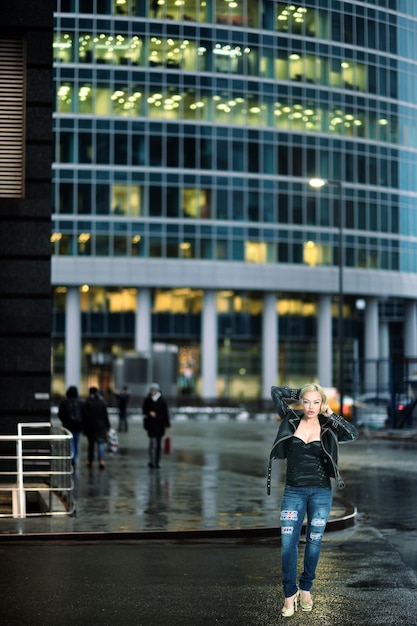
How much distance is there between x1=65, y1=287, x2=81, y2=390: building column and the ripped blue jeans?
222 ft

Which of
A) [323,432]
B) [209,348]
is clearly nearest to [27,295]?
[323,432]

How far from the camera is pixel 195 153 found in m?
76.7

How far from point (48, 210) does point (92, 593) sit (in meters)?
8.64

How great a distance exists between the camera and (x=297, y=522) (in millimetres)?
9102

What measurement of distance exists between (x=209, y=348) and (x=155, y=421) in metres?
52.3

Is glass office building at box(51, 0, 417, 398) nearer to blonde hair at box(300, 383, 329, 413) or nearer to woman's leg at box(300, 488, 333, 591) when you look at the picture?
woman's leg at box(300, 488, 333, 591)

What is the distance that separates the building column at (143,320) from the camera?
77000mm

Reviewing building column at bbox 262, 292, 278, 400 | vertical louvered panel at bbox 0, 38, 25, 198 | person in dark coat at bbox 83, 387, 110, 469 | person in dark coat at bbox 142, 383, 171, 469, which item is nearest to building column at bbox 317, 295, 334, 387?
building column at bbox 262, 292, 278, 400

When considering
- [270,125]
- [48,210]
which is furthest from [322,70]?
[48,210]

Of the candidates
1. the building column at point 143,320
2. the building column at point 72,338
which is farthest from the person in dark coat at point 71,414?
the building column at point 143,320

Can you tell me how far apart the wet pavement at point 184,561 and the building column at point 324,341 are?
57.1 m

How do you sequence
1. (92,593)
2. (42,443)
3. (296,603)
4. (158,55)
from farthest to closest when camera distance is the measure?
1. (158,55)
2. (42,443)
3. (92,593)
4. (296,603)

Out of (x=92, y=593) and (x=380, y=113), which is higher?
(x=380, y=113)

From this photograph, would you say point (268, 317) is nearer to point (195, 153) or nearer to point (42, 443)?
point (195, 153)
